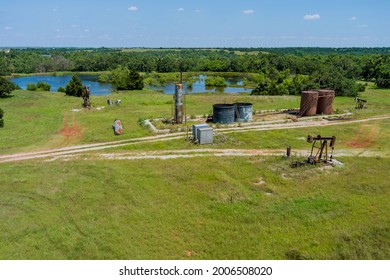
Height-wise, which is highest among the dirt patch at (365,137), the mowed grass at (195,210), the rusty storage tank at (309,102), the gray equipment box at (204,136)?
the rusty storage tank at (309,102)

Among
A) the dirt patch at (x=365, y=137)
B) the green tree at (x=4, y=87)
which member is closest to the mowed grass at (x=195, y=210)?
the dirt patch at (x=365, y=137)

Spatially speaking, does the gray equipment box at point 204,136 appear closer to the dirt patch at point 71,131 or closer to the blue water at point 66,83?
the dirt patch at point 71,131

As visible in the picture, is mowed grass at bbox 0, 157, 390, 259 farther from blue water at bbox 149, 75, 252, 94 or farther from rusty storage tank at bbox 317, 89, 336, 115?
blue water at bbox 149, 75, 252, 94

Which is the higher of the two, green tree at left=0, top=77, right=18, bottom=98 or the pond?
green tree at left=0, top=77, right=18, bottom=98

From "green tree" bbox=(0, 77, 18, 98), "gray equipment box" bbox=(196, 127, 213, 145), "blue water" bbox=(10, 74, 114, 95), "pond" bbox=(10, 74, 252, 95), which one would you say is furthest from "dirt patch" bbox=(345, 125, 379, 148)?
"blue water" bbox=(10, 74, 114, 95)

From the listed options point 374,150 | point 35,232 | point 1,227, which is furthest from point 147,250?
point 374,150
